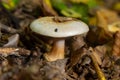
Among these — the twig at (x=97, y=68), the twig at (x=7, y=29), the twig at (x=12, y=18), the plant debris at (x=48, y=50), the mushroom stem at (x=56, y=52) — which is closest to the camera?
the plant debris at (x=48, y=50)

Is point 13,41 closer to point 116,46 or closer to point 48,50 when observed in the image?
point 48,50

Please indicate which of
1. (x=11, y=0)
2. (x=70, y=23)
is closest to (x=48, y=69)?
(x=70, y=23)

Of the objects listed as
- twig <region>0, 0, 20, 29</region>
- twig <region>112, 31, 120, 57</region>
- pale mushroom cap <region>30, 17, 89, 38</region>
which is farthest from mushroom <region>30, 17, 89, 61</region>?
twig <region>0, 0, 20, 29</region>

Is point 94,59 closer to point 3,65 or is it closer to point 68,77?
point 68,77

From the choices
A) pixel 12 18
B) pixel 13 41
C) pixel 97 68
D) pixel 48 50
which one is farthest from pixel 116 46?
pixel 12 18

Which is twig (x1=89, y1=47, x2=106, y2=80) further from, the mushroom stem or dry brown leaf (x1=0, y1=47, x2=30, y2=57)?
dry brown leaf (x1=0, y1=47, x2=30, y2=57)

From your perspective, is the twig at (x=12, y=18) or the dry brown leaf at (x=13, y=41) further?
the twig at (x=12, y=18)

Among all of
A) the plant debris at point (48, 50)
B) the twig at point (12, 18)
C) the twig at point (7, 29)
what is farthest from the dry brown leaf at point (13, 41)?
the twig at point (12, 18)

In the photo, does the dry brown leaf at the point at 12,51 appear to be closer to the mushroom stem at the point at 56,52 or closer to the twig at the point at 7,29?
the mushroom stem at the point at 56,52
